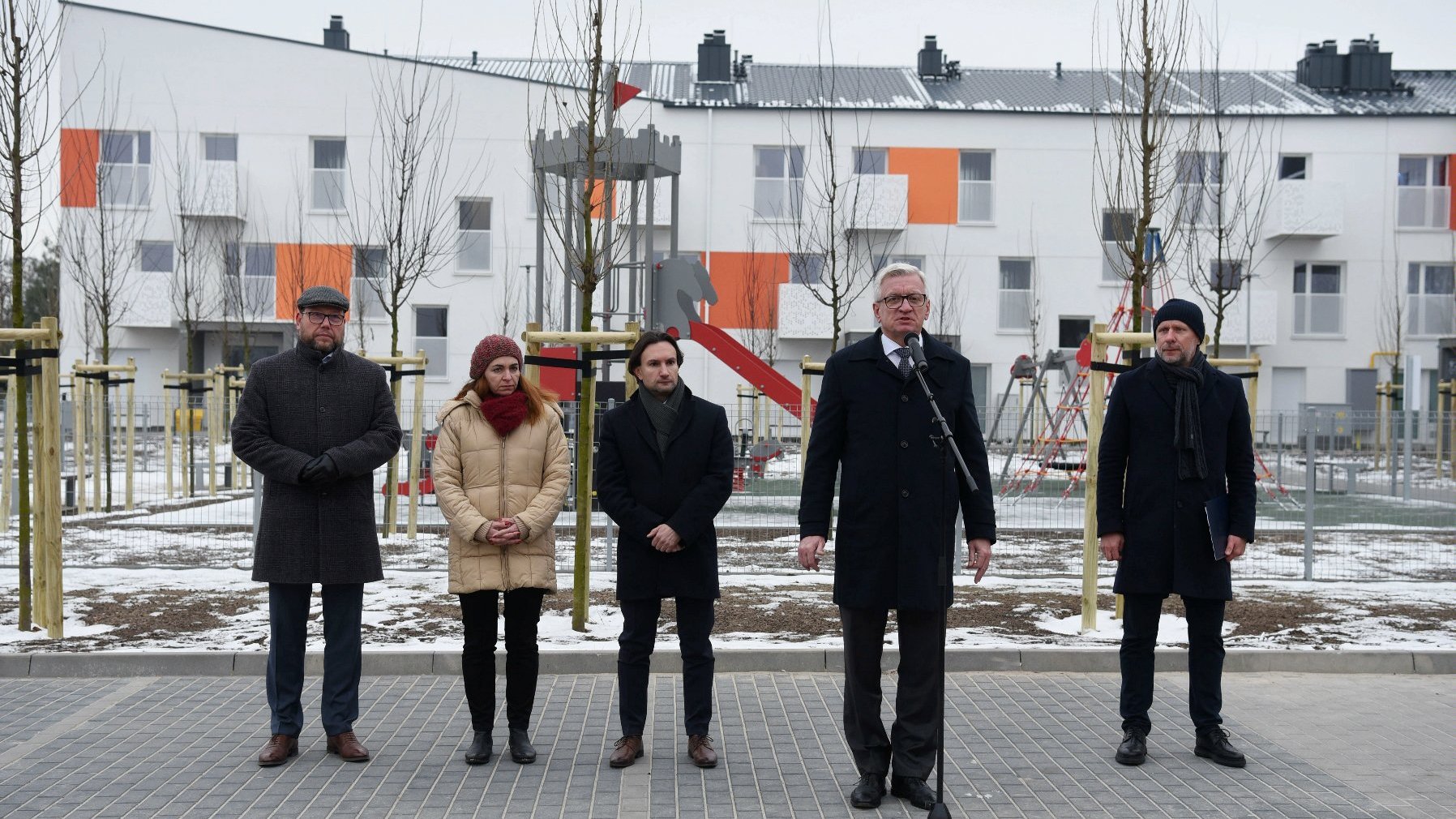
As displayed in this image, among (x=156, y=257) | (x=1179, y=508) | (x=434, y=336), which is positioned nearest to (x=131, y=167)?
(x=156, y=257)

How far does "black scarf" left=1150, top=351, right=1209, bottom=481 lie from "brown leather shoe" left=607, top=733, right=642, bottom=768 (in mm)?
2781

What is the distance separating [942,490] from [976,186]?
3393cm

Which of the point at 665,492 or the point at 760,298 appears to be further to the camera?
the point at 760,298

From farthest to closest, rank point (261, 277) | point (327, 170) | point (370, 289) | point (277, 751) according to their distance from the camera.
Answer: point (261, 277) < point (327, 170) < point (370, 289) < point (277, 751)

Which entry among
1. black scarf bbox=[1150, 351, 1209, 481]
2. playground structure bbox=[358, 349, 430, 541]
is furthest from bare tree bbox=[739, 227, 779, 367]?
black scarf bbox=[1150, 351, 1209, 481]

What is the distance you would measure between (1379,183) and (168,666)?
3874 cm

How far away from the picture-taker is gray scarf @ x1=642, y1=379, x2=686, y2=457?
6051mm

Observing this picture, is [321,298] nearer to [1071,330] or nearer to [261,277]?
[261,277]

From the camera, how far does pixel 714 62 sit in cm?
4166

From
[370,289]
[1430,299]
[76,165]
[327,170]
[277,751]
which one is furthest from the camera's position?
[1430,299]

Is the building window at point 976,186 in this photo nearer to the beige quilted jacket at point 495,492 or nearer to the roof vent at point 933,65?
the roof vent at point 933,65

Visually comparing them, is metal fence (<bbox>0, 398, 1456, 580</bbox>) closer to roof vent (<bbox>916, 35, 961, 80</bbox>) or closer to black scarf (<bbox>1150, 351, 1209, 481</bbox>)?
black scarf (<bbox>1150, 351, 1209, 481</bbox>)

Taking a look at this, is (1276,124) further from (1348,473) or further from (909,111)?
(1348,473)

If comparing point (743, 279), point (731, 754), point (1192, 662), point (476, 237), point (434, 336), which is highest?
point (476, 237)
